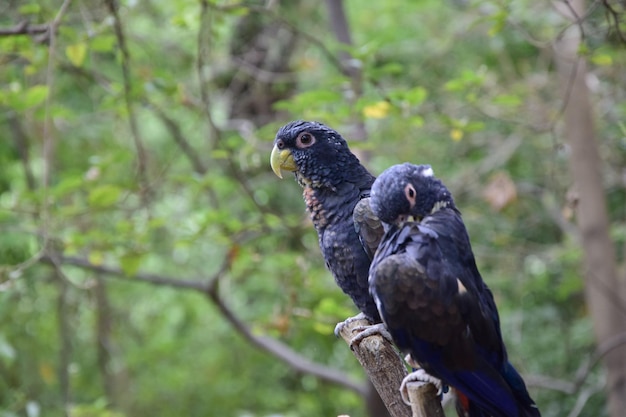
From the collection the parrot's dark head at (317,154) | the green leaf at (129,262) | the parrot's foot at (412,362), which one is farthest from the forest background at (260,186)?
the parrot's foot at (412,362)

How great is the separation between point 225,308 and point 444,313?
2.55 metres

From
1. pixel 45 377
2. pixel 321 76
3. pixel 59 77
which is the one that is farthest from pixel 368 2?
pixel 45 377

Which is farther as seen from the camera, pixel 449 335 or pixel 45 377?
pixel 45 377


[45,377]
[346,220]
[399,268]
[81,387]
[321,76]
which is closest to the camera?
[399,268]

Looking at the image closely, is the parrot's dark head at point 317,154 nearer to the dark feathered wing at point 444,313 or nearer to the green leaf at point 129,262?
the dark feathered wing at point 444,313

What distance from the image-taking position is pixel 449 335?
6.05 feet

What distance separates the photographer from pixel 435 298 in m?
1.82

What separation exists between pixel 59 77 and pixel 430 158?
2.69m

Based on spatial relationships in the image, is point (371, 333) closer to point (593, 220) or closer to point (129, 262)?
point (129, 262)

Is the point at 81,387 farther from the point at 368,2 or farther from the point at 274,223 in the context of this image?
the point at 368,2

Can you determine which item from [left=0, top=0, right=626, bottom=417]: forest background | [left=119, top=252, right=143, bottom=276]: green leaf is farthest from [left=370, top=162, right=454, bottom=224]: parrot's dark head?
[left=119, top=252, right=143, bottom=276]: green leaf

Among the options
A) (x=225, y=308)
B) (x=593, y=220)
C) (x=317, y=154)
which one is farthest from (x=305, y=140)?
(x=593, y=220)

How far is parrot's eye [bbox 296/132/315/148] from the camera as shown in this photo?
2385 mm

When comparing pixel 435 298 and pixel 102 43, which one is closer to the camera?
pixel 435 298
